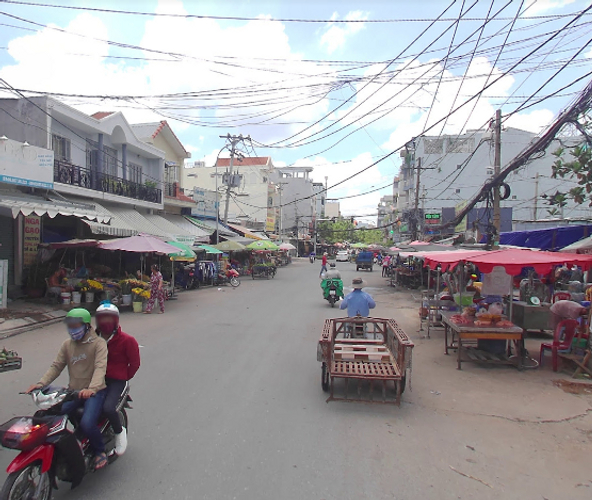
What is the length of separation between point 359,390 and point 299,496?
7.54 ft

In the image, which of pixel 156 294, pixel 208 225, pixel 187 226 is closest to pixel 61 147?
pixel 156 294

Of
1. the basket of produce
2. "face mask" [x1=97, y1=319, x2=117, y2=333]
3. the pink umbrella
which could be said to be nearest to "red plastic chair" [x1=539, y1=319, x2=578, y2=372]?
"face mask" [x1=97, y1=319, x2=117, y2=333]

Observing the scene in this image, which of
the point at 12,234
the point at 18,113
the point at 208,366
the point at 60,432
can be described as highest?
the point at 18,113

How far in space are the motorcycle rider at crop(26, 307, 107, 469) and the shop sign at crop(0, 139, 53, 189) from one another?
1004cm

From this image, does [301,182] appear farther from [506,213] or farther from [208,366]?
[208,366]

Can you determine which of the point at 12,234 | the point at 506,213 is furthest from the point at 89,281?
the point at 506,213

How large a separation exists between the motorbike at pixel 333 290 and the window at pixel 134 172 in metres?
12.3

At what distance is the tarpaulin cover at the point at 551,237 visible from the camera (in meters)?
12.6

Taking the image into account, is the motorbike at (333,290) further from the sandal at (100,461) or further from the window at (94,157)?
the sandal at (100,461)

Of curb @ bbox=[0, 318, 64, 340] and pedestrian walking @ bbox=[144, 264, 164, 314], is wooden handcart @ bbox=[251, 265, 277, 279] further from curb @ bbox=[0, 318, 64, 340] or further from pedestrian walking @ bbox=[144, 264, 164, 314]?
curb @ bbox=[0, 318, 64, 340]

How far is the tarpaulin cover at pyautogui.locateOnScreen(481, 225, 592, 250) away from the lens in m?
12.6

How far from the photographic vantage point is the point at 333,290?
1495 cm

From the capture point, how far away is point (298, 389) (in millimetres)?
5891

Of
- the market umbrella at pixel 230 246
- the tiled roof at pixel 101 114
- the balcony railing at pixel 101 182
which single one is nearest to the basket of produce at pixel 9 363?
the balcony railing at pixel 101 182
